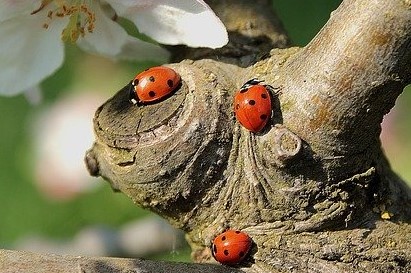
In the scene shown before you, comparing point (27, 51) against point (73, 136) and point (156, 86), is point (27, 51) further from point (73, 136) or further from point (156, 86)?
point (73, 136)

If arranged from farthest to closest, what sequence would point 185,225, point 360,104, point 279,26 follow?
point 279,26
point 185,225
point 360,104

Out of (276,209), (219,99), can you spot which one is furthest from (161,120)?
(276,209)

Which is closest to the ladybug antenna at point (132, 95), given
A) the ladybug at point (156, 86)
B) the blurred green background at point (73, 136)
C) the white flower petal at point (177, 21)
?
the ladybug at point (156, 86)

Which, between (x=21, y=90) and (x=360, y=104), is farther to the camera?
(x=21, y=90)

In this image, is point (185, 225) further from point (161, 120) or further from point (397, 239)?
point (397, 239)

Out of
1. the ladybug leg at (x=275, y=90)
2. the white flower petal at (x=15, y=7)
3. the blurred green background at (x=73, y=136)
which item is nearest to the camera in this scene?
the ladybug leg at (x=275, y=90)

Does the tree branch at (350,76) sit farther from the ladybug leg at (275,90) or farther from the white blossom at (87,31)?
the white blossom at (87,31)
